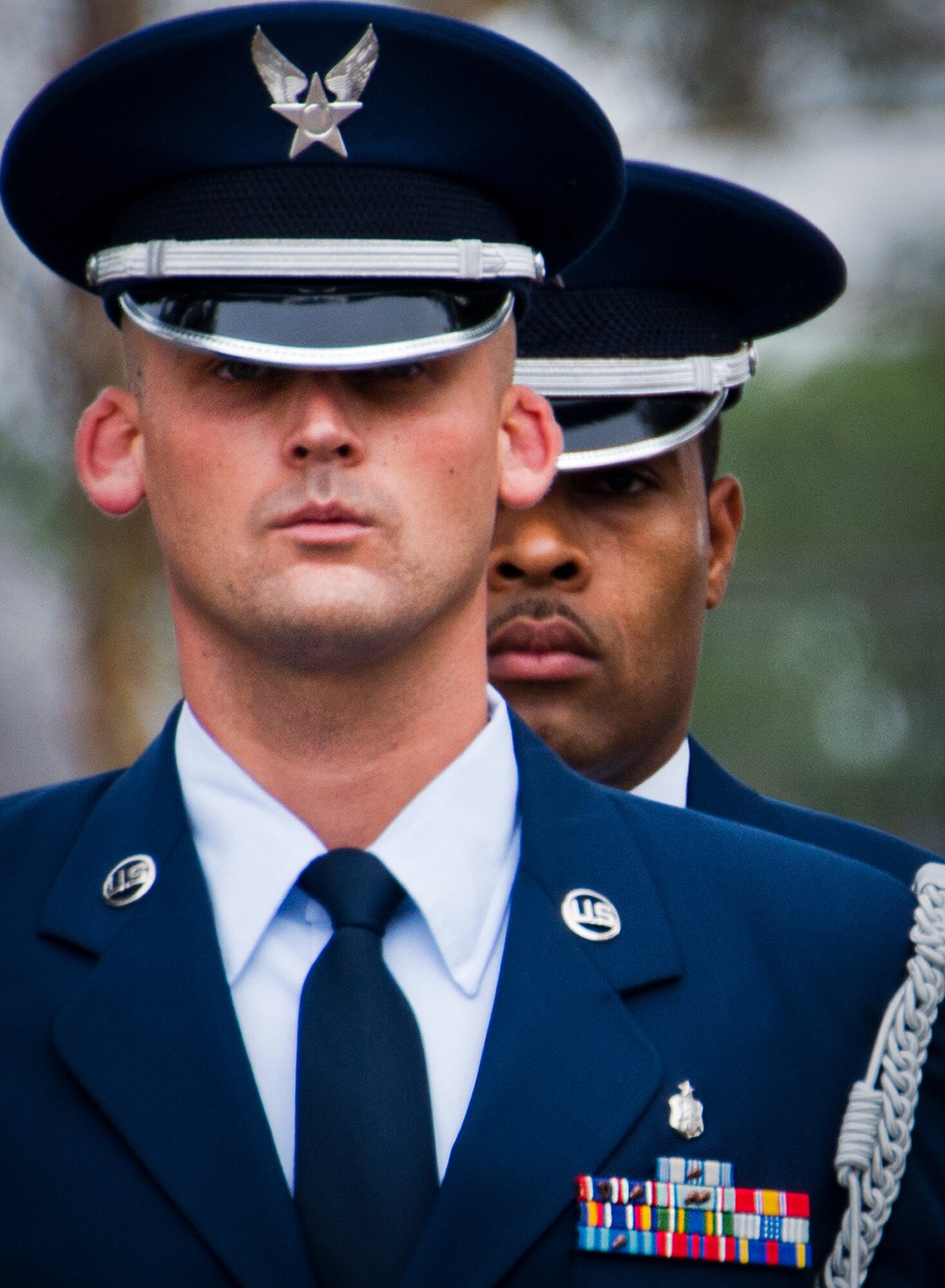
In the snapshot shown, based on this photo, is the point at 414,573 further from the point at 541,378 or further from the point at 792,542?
the point at 792,542

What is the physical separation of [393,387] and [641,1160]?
3.08 feet

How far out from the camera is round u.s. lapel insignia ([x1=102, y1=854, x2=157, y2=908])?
7.53 feet

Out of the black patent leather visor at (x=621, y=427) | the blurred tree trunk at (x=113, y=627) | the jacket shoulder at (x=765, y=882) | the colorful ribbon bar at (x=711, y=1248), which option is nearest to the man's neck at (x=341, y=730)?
the jacket shoulder at (x=765, y=882)

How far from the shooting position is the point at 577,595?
333 cm

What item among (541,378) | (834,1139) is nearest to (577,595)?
(541,378)

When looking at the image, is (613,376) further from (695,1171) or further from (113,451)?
(695,1171)

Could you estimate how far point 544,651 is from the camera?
10.9 ft

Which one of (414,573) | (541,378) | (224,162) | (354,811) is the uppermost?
(541,378)

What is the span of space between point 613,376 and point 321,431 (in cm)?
125

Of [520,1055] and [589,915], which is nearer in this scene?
[520,1055]

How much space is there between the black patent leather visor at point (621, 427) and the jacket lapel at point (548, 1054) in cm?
101

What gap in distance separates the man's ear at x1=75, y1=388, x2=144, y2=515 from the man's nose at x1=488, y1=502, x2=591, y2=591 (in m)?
1.00

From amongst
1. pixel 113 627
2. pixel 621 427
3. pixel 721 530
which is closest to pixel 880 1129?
pixel 621 427

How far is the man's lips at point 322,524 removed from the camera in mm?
2203
